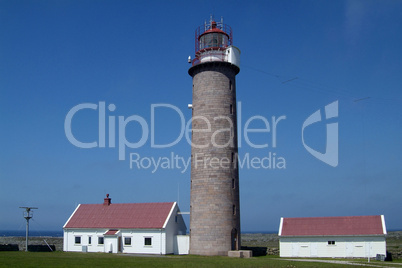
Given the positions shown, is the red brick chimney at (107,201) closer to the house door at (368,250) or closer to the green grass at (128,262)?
the green grass at (128,262)

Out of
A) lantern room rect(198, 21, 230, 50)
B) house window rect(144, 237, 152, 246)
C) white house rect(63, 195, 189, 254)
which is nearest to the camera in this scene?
lantern room rect(198, 21, 230, 50)

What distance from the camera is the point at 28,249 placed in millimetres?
37344

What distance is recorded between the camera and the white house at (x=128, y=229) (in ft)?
115

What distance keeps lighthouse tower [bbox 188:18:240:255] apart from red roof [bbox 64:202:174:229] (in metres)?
4.73

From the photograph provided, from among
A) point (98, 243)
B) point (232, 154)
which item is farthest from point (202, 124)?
point (98, 243)

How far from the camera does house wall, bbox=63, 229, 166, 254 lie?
34938mm

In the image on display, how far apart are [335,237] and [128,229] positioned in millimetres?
16685

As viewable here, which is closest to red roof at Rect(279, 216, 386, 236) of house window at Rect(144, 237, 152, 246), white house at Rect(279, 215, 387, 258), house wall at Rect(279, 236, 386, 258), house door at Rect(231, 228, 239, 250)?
white house at Rect(279, 215, 387, 258)

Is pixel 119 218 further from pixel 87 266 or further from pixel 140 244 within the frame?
pixel 87 266

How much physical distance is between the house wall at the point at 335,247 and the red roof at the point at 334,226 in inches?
15.4

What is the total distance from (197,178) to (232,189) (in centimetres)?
276

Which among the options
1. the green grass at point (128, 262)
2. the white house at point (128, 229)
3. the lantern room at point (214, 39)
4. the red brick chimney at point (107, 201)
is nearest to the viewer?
the green grass at point (128, 262)

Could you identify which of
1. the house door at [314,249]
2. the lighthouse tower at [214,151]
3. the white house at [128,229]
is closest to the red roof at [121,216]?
the white house at [128,229]

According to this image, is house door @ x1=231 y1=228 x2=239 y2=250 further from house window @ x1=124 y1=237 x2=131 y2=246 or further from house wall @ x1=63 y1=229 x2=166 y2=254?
house window @ x1=124 y1=237 x2=131 y2=246
